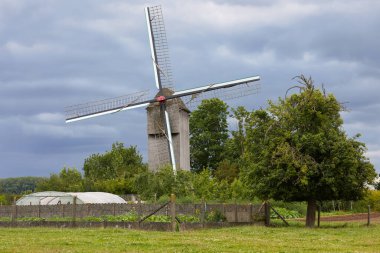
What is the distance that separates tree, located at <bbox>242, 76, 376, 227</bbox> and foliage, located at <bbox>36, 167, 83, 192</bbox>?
153 feet

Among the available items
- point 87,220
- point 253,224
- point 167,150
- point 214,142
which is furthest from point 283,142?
point 214,142

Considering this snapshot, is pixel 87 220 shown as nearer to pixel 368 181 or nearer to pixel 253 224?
pixel 253 224

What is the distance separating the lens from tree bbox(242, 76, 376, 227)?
3822 centimetres

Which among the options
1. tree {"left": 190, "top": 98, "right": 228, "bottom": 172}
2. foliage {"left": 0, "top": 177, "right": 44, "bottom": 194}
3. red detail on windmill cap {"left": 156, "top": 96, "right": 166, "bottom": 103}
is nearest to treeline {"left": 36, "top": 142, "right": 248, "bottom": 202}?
red detail on windmill cap {"left": 156, "top": 96, "right": 166, "bottom": 103}

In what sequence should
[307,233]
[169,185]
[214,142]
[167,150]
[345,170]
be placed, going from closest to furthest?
[307,233] < [345,170] < [169,185] < [167,150] < [214,142]

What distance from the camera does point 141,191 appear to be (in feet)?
194

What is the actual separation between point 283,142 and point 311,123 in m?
2.36

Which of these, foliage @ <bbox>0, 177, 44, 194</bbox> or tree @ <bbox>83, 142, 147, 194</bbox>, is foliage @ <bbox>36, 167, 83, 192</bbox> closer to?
tree @ <bbox>83, 142, 147, 194</bbox>

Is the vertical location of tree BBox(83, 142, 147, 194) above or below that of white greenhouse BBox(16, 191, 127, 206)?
above

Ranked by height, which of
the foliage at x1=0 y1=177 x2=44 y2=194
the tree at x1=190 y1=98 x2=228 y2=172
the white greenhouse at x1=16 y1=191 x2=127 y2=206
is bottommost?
the white greenhouse at x1=16 y1=191 x2=127 y2=206

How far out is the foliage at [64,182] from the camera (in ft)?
285

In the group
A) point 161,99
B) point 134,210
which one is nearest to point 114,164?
point 161,99

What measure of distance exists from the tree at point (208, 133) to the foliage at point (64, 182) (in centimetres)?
1869

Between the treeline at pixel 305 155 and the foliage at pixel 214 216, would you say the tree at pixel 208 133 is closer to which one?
the treeline at pixel 305 155
